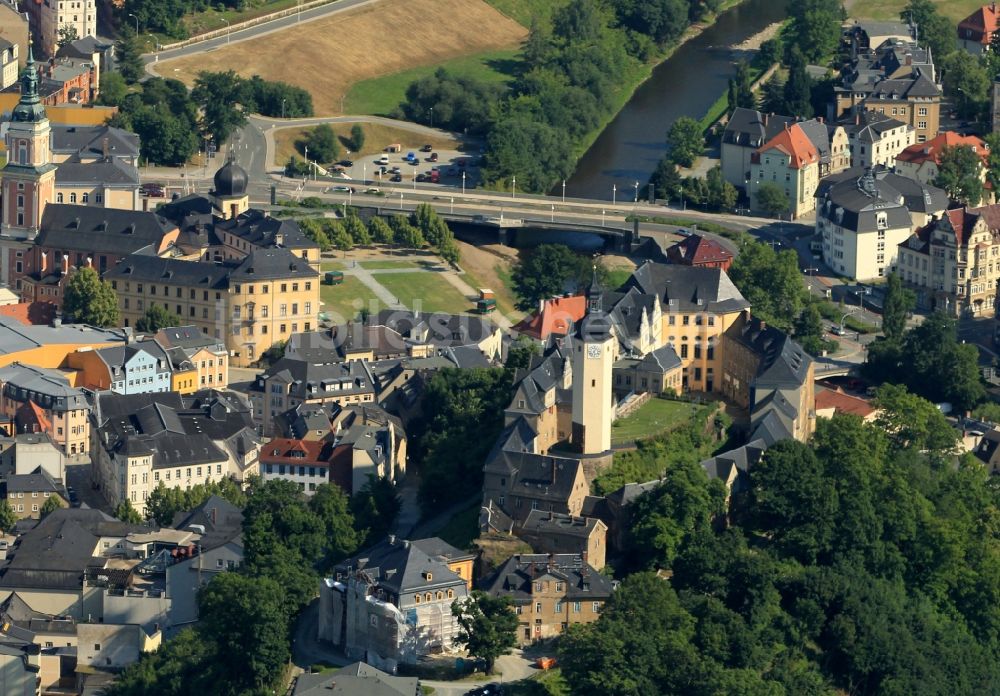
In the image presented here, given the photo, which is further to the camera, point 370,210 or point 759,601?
point 370,210

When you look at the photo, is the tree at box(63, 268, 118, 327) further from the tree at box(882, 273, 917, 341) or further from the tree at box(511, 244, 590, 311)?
the tree at box(882, 273, 917, 341)

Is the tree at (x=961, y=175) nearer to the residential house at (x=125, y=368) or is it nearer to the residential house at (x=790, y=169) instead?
the residential house at (x=790, y=169)

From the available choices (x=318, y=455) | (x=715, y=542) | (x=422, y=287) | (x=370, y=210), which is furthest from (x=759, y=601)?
(x=370, y=210)

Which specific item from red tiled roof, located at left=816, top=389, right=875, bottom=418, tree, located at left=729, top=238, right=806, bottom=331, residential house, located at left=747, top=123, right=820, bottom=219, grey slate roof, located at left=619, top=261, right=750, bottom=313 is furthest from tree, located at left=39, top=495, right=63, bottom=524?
residential house, located at left=747, top=123, right=820, bottom=219

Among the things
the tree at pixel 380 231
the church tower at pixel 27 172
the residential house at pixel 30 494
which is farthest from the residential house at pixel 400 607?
the tree at pixel 380 231

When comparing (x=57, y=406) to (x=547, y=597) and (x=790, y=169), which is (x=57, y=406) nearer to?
(x=547, y=597)

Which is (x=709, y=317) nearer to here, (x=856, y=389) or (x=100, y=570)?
(x=856, y=389)
